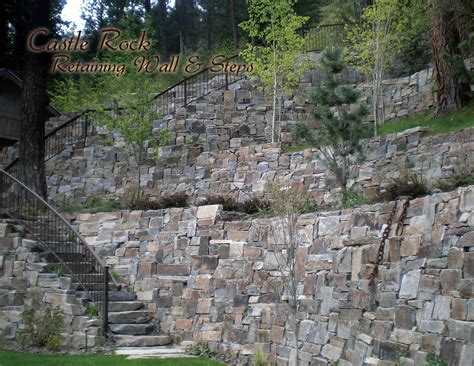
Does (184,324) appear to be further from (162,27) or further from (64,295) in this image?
(162,27)

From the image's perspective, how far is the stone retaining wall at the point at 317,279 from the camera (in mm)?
7344

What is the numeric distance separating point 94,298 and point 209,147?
8047 millimetres

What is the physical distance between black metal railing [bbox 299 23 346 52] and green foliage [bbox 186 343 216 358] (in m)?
13.7

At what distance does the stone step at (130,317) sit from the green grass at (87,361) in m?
1.25

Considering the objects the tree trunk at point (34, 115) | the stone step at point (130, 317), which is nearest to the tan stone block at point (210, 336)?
the stone step at point (130, 317)

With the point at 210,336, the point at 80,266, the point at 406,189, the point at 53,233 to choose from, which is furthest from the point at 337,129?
the point at 53,233

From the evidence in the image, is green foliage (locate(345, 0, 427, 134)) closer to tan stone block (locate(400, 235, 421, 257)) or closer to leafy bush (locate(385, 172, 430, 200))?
leafy bush (locate(385, 172, 430, 200))

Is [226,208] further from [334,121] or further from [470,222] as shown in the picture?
[470,222]

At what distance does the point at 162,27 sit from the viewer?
38000 millimetres

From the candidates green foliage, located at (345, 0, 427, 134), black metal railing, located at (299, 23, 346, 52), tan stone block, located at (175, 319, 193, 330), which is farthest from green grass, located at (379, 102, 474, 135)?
tan stone block, located at (175, 319, 193, 330)

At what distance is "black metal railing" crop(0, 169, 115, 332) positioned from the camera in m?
12.7

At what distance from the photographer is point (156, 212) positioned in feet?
44.3

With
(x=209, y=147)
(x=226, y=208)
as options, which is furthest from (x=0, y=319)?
(x=209, y=147)

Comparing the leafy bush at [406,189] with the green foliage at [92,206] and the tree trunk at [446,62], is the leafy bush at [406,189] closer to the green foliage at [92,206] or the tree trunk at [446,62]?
the tree trunk at [446,62]
